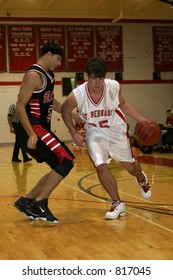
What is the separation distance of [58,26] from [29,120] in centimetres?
1541

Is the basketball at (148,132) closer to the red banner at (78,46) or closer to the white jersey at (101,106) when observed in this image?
the white jersey at (101,106)


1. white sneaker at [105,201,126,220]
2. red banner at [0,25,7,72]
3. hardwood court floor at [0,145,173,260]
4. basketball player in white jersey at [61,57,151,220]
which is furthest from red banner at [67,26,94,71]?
white sneaker at [105,201,126,220]

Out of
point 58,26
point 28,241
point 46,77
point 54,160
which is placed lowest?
point 28,241

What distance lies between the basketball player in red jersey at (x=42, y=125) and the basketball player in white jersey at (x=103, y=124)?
0.85 ft

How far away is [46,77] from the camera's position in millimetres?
4711

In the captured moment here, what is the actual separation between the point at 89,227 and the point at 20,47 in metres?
15.2

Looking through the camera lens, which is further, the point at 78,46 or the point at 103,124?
the point at 78,46

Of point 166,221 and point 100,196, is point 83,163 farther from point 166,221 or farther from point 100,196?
point 166,221

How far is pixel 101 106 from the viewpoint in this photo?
15.9ft

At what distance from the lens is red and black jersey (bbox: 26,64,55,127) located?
4.69m

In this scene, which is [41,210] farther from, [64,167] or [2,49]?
[2,49]

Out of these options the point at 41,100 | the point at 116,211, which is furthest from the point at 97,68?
the point at 116,211

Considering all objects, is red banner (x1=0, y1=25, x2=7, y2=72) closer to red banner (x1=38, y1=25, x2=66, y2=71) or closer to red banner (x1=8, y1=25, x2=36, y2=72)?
red banner (x1=8, y1=25, x2=36, y2=72)

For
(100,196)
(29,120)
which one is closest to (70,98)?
(29,120)
